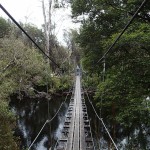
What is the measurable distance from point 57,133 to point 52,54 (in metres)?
11.3

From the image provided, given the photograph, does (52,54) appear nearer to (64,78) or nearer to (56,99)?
(64,78)

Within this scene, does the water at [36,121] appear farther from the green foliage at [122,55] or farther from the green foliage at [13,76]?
the green foliage at [122,55]

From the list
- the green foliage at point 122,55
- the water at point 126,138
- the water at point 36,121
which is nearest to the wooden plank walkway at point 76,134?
the water at point 126,138

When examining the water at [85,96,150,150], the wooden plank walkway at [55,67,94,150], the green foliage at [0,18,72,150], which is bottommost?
the water at [85,96,150,150]

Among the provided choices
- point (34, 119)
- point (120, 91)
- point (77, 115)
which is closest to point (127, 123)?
point (120, 91)

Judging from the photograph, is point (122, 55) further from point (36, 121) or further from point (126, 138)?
point (36, 121)

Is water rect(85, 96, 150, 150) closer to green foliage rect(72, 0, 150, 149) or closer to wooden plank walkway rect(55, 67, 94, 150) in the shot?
green foliage rect(72, 0, 150, 149)

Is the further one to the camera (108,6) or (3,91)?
(3,91)

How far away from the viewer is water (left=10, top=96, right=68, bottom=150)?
1359 centimetres

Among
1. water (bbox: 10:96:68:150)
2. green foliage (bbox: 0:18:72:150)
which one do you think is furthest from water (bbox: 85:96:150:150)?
green foliage (bbox: 0:18:72:150)

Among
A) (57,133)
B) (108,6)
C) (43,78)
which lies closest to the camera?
(108,6)

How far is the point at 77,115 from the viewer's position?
952 cm

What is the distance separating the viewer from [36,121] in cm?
1662

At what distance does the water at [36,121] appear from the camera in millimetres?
13594
